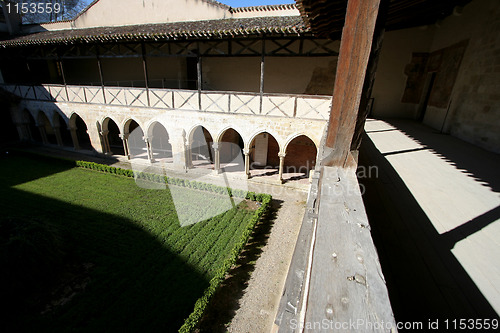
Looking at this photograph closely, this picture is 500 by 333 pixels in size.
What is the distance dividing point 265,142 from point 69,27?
1509 cm

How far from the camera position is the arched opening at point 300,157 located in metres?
12.3

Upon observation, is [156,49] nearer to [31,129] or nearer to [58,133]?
[58,133]

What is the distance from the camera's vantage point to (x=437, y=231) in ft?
7.43

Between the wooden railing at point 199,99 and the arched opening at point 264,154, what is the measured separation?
2.70 meters

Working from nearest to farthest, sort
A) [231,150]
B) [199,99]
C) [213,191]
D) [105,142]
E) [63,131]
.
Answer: [213,191], [199,99], [105,142], [231,150], [63,131]

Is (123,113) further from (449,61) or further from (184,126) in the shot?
(449,61)

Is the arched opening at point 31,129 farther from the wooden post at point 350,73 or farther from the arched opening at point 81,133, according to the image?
the wooden post at point 350,73

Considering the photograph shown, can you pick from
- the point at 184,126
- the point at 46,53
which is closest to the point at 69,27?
the point at 46,53

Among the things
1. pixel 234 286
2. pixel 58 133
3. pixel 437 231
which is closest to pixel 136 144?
pixel 58 133

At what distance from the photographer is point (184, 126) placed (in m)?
11.5

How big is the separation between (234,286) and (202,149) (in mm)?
9232

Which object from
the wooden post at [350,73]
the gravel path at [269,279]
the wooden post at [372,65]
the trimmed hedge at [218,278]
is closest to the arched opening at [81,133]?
the trimmed hedge at [218,278]

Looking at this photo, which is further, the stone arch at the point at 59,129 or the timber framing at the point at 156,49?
the stone arch at the point at 59,129

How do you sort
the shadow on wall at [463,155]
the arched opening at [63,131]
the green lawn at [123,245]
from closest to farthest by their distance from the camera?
the shadow on wall at [463,155]
the green lawn at [123,245]
the arched opening at [63,131]
